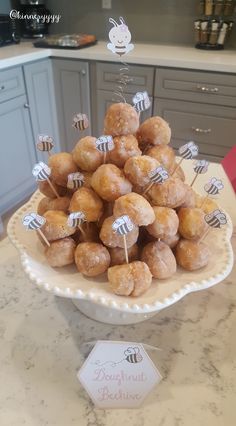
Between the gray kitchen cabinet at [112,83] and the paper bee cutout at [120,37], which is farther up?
the paper bee cutout at [120,37]

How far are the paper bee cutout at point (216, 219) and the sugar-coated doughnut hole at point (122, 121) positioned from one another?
21 cm

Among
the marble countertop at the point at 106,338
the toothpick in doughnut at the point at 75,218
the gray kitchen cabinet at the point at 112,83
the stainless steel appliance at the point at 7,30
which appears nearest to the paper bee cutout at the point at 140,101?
the toothpick in doughnut at the point at 75,218

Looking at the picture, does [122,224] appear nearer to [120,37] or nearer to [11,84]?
[120,37]

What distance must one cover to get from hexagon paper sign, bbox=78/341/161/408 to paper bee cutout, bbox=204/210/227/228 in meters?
0.25

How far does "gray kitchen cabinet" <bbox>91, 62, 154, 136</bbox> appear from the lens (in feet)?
6.70

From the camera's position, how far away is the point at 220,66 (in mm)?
1836

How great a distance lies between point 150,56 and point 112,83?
0.98 ft

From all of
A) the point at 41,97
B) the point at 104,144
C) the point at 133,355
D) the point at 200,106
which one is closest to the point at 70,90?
the point at 41,97

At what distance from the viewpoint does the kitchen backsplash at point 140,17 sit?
2379 millimetres

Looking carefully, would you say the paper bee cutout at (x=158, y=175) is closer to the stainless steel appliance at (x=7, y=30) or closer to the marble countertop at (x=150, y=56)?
the marble countertop at (x=150, y=56)

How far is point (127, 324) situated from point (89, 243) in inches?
7.2

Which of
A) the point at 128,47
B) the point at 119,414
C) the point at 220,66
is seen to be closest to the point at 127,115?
the point at 128,47

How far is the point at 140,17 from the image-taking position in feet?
8.20

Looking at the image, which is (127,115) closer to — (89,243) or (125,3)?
(89,243)
